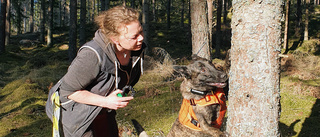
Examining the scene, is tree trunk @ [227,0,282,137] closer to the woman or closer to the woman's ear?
the woman

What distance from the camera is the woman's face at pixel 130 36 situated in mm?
2504

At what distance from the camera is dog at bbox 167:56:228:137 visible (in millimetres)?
A: 3799

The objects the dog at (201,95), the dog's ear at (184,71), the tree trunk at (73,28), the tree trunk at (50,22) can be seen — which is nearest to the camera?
the dog at (201,95)

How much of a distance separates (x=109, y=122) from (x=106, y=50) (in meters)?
1.19

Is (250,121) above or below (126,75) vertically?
below

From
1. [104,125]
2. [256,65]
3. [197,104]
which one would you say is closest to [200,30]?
[197,104]

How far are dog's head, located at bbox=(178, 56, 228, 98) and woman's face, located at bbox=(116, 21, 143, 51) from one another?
159cm

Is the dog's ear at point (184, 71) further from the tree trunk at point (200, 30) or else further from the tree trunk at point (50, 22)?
the tree trunk at point (50, 22)

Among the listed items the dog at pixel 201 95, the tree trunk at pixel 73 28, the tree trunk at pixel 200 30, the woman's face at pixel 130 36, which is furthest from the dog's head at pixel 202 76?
the tree trunk at pixel 73 28

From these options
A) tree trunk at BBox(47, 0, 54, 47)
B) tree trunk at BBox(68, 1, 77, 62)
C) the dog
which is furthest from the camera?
tree trunk at BBox(47, 0, 54, 47)

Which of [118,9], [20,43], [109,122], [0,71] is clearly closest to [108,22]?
[118,9]

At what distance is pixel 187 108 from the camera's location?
3934mm

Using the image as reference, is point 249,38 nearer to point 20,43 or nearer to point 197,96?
point 197,96

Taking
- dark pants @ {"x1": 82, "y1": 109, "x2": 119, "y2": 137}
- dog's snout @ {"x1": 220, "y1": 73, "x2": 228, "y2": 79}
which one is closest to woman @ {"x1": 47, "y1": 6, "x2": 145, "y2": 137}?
dark pants @ {"x1": 82, "y1": 109, "x2": 119, "y2": 137}
